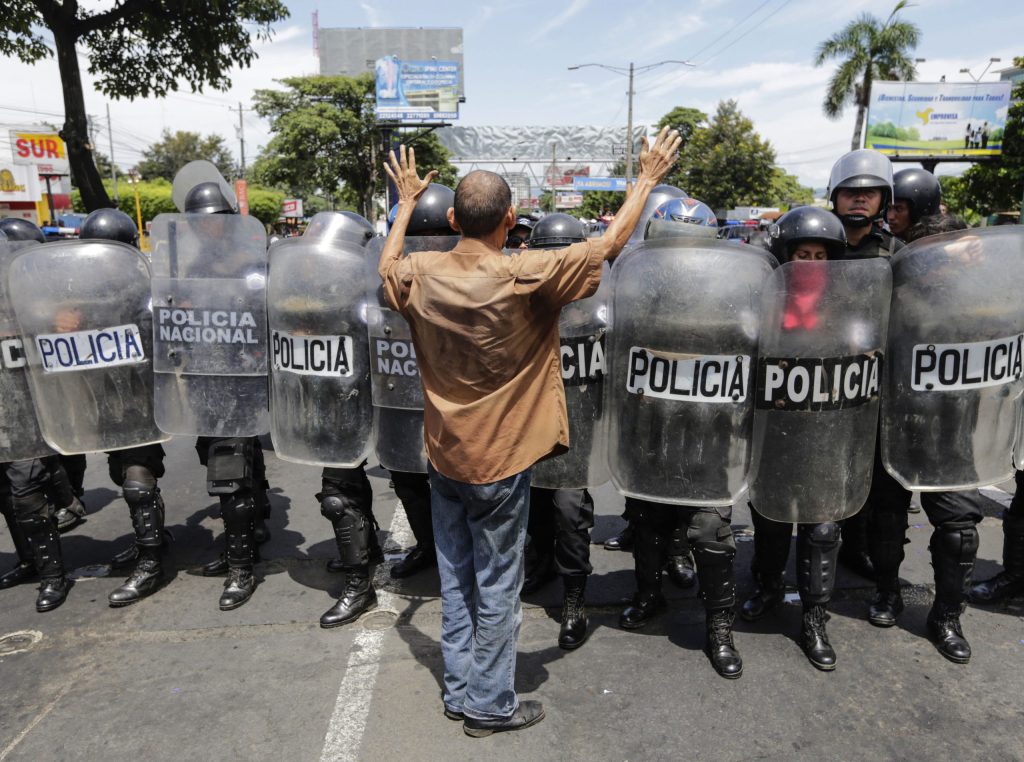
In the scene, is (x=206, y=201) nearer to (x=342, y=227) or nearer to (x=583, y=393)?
(x=342, y=227)

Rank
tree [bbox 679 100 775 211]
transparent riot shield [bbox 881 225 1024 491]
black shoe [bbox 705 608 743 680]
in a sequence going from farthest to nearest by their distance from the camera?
1. tree [bbox 679 100 775 211]
2. black shoe [bbox 705 608 743 680]
3. transparent riot shield [bbox 881 225 1024 491]

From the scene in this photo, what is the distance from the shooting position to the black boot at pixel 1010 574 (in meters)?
3.52

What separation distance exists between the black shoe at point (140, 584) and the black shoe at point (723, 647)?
2841 mm

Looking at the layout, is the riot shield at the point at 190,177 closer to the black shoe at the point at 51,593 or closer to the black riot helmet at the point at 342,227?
the black riot helmet at the point at 342,227

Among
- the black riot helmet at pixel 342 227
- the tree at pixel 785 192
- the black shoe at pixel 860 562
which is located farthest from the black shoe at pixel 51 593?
the tree at pixel 785 192

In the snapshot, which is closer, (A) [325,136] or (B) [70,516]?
(B) [70,516]

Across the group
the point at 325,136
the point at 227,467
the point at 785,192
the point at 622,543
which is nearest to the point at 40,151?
the point at 325,136

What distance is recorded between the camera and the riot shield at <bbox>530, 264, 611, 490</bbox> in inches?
117

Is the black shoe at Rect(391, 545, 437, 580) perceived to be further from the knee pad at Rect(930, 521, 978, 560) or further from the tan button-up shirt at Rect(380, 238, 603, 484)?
the knee pad at Rect(930, 521, 978, 560)

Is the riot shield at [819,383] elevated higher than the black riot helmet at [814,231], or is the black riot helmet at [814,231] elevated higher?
the black riot helmet at [814,231]

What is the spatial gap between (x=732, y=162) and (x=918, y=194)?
141ft

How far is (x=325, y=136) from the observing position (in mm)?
34906

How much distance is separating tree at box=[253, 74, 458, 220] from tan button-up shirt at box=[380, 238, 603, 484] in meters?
34.0

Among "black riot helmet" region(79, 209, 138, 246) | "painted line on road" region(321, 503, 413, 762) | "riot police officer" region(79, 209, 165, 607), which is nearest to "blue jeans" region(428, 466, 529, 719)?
"painted line on road" region(321, 503, 413, 762)
